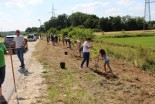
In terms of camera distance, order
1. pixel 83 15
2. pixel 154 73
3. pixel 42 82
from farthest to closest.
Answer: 1. pixel 83 15
2. pixel 154 73
3. pixel 42 82

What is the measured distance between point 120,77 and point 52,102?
18.5ft

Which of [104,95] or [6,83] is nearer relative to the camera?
[104,95]

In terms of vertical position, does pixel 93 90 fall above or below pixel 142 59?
above

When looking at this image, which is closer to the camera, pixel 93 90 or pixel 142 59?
pixel 93 90

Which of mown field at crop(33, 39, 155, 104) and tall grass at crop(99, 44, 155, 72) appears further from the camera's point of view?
tall grass at crop(99, 44, 155, 72)

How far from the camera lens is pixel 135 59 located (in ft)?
71.8

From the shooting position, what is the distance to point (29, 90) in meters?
10.8

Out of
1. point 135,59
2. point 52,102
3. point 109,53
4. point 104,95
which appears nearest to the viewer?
point 52,102

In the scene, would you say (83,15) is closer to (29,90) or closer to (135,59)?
(135,59)

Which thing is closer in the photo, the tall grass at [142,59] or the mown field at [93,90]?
the mown field at [93,90]

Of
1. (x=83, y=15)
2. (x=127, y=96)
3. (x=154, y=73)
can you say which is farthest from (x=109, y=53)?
(x=83, y=15)

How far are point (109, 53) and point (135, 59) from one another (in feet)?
22.5

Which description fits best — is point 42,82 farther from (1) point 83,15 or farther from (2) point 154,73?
(1) point 83,15

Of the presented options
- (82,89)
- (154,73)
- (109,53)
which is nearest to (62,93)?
(82,89)
